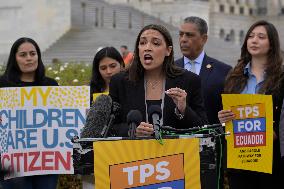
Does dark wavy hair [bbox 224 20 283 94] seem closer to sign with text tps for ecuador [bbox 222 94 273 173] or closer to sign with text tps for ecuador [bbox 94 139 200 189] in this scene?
sign with text tps for ecuador [bbox 222 94 273 173]

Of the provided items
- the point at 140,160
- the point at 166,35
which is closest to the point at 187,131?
the point at 140,160

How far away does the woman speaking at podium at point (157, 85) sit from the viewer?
5098mm

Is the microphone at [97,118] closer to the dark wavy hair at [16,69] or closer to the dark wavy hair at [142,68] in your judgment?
the dark wavy hair at [142,68]

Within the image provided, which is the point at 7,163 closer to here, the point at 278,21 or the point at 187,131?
the point at 187,131

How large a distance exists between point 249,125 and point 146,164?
160 centimetres

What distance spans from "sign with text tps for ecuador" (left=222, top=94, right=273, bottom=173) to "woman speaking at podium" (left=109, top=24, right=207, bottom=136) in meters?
0.53

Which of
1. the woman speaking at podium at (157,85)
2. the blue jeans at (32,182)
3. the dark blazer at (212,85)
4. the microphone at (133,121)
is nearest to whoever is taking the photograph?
the microphone at (133,121)

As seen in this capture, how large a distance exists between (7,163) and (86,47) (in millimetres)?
21797

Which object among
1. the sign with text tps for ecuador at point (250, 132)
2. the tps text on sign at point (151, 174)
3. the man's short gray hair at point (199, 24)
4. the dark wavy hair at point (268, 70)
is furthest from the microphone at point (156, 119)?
the man's short gray hair at point (199, 24)

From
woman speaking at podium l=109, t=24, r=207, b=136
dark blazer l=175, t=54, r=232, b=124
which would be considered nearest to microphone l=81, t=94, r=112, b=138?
woman speaking at podium l=109, t=24, r=207, b=136

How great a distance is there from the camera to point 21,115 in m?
6.47

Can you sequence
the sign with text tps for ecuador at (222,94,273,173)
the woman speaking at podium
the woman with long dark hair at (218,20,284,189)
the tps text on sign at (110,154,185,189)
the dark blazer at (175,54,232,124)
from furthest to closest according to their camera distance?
the dark blazer at (175,54,232,124), the woman with long dark hair at (218,20,284,189), the sign with text tps for ecuador at (222,94,273,173), the woman speaking at podium, the tps text on sign at (110,154,185,189)

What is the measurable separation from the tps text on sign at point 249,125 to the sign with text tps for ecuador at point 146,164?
4.52 feet

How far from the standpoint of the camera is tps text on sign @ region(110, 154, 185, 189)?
4.36 metres
